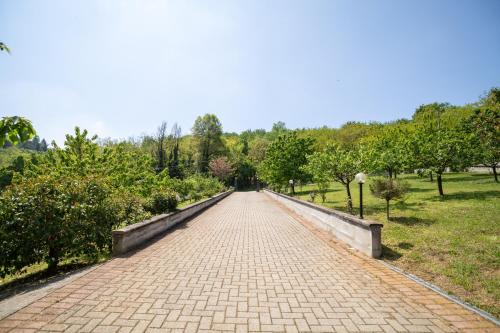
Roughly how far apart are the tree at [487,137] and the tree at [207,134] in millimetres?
48914

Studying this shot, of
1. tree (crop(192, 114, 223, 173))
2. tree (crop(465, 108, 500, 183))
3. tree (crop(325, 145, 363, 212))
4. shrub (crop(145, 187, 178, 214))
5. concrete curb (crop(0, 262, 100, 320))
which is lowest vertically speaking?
concrete curb (crop(0, 262, 100, 320))

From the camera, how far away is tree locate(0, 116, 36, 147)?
271 centimetres

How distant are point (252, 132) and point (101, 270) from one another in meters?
122

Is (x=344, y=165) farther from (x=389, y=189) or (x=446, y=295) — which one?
(x=446, y=295)

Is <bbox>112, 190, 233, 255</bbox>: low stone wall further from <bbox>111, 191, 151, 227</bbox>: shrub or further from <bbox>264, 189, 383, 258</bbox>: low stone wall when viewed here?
<bbox>264, 189, 383, 258</bbox>: low stone wall

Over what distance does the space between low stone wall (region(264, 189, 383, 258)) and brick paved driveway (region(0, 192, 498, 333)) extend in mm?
488

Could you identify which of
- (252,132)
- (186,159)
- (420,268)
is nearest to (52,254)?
(420,268)

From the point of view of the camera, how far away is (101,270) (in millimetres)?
5742

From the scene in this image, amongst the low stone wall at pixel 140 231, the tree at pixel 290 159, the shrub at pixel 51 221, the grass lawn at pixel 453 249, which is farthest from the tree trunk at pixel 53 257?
the tree at pixel 290 159

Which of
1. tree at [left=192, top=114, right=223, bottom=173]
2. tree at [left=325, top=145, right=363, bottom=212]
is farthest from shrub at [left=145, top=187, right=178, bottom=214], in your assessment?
tree at [left=192, top=114, right=223, bottom=173]

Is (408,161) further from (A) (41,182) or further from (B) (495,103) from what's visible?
(B) (495,103)

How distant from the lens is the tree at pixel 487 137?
22.7 m

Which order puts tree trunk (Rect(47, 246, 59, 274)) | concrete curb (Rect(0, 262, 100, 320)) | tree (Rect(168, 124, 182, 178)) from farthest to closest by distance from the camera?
tree (Rect(168, 124, 182, 178)) → tree trunk (Rect(47, 246, 59, 274)) → concrete curb (Rect(0, 262, 100, 320))

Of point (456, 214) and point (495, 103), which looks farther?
point (495, 103)
